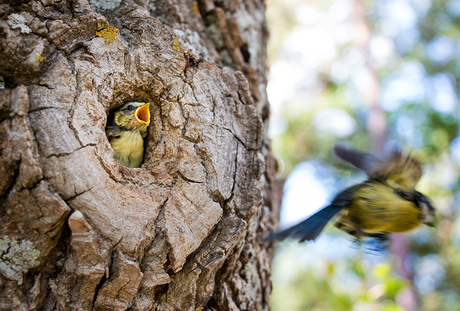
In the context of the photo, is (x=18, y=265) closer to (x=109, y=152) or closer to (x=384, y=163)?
(x=109, y=152)

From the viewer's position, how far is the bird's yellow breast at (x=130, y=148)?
250 cm

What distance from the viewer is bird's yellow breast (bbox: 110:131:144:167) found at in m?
2.50

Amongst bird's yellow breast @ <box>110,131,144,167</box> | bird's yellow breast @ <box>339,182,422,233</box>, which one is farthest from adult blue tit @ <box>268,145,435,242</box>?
bird's yellow breast @ <box>110,131,144,167</box>

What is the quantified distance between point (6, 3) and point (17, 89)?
47cm

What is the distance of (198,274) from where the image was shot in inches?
62.8

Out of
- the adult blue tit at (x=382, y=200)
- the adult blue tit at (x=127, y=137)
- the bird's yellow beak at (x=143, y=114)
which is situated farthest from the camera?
the adult blue tit at (x=127, y=137)

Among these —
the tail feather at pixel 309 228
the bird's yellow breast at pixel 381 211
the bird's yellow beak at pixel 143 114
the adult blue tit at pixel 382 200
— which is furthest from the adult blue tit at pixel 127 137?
the bird's yellow breast at pixel 381 211

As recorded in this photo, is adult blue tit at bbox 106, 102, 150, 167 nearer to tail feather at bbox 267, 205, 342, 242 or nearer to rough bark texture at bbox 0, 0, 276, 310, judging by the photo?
rough bark texture at bbox 0, 0, 276, 310

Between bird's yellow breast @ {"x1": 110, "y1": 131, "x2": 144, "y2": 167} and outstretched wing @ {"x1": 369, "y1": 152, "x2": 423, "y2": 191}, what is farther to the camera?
bird's yellow breast @ {"x1": 110, "y1": 131, "x2": 144, "y2": 167}

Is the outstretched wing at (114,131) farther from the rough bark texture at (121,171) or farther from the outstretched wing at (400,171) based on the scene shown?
the outstretched wing at (400,171)

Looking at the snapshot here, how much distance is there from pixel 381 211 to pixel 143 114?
1.60 metres

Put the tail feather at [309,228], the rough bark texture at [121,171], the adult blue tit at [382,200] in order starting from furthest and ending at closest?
1. the adult blue tit at [382,200]
2. the tail feather at [309,228]
3. the rough bark texture at [121,171]

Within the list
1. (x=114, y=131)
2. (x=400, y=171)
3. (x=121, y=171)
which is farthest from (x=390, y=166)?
(x=114, y=131)

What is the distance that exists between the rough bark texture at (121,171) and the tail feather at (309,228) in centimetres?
20
